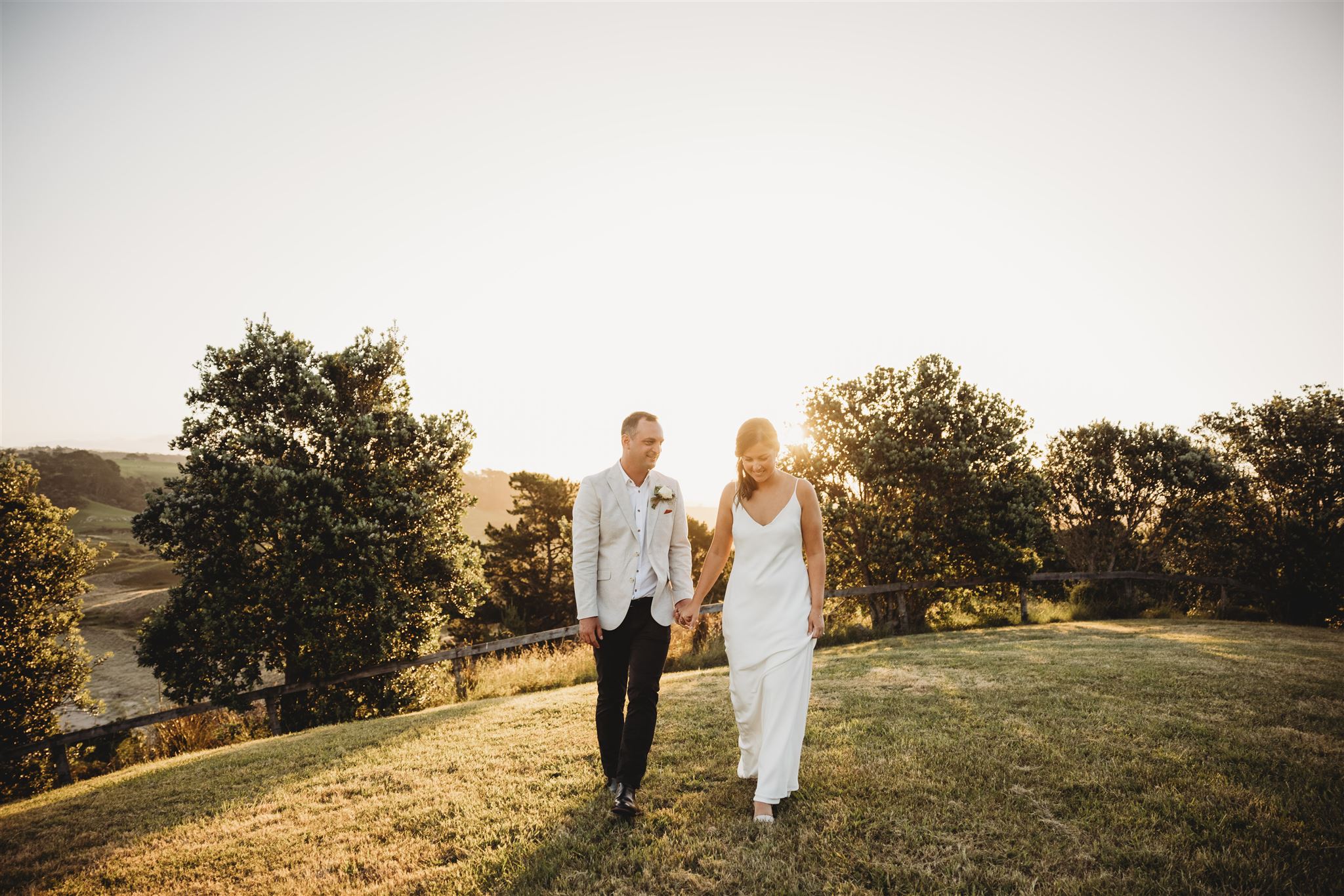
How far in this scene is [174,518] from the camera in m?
13.6

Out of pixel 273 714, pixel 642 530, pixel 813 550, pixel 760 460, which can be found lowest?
pixel 273 714

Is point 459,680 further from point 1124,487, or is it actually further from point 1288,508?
point 1288,508

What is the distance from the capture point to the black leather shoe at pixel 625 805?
158 inches

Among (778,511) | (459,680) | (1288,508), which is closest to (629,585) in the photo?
(778,511)

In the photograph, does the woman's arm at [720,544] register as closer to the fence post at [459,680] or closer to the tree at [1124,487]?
the fence post at [459,680]

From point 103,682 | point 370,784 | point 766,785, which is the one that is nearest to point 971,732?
point 766,785

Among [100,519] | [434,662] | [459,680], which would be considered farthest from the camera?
[100,519]

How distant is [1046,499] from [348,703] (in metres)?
19.7

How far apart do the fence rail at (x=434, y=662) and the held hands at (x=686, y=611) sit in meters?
4.70

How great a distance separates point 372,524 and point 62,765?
23.2ft

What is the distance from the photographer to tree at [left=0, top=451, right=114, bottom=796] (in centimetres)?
1410

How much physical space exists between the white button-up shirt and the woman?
0.33m

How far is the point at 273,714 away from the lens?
12.8 metres

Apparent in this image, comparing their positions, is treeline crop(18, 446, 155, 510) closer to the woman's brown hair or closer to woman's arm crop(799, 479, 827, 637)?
the woman's brown hair
